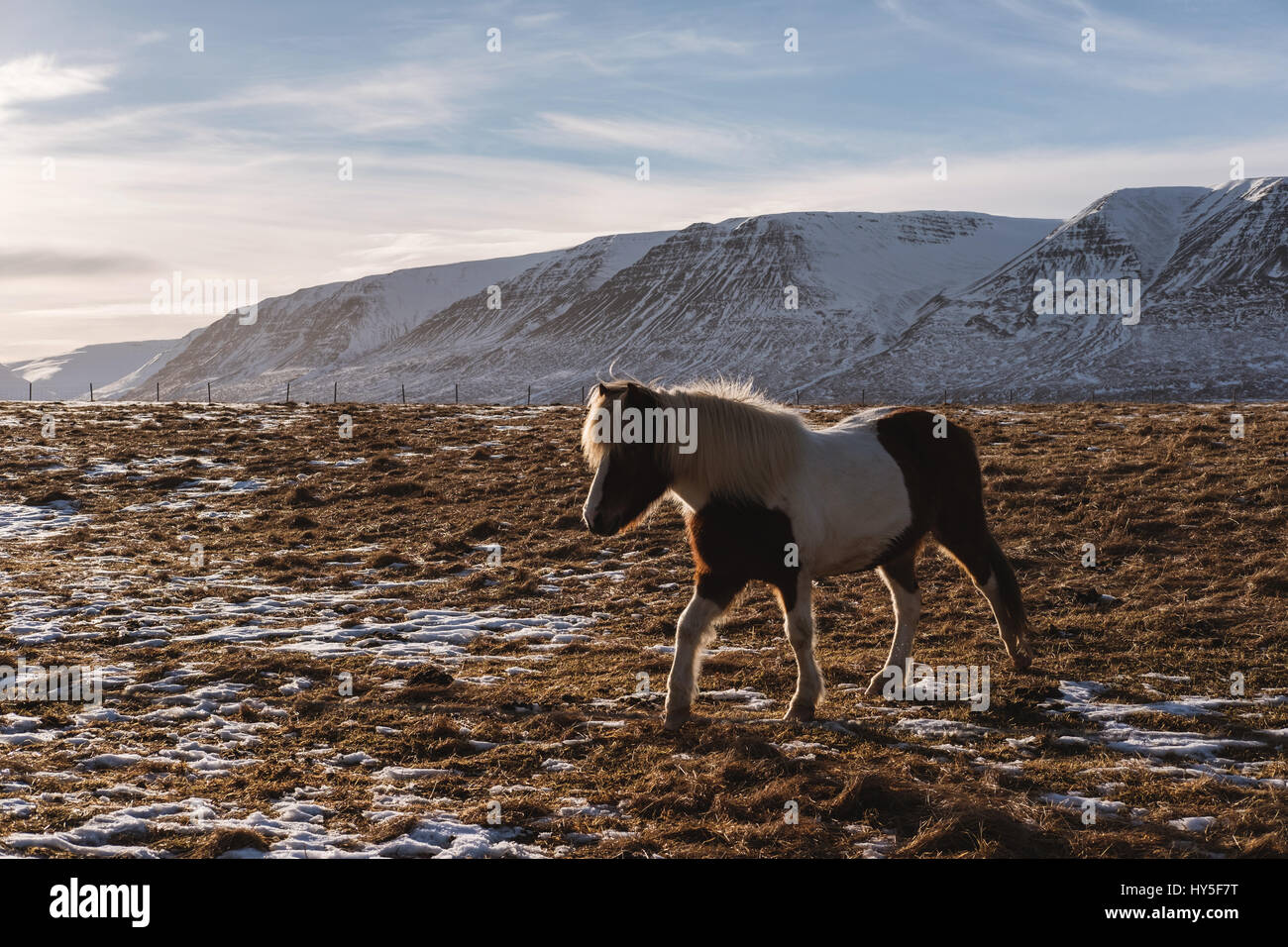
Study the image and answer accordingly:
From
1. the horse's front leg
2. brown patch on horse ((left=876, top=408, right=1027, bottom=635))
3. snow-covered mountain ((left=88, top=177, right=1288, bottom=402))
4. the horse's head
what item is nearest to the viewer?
the horse's head

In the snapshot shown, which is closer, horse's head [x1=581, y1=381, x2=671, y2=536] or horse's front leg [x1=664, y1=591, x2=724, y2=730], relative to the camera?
horse's head [x1=581, y1=381, x2=671, y2=536]

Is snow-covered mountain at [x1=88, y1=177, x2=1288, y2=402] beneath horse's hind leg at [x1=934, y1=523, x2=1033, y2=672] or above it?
above

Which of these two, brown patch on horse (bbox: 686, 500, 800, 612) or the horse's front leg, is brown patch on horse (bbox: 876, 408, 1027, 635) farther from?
the horse's front leg

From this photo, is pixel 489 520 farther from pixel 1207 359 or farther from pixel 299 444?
pixel 1207 359

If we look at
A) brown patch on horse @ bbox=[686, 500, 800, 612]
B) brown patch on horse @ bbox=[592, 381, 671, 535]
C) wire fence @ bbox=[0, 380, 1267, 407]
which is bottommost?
brown patch on horse @ bbox=[686, 500, 800, 612]

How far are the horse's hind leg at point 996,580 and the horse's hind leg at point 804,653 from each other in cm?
194

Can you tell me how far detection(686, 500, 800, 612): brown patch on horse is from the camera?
7.45 meters

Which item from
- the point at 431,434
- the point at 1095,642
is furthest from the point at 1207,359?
the point at 1095,642

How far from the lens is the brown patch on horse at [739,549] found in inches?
293

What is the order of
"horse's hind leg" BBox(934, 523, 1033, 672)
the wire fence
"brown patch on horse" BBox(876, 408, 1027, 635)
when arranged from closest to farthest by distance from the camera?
"brown patch on horse" BBox(876, 408, 1027, 635), "horse's hind leg" BBox(934, 523, 1033, 672), the wire fence

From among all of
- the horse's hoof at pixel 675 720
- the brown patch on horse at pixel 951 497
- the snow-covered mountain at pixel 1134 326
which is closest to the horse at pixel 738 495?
the horse's hoof at pixel 675 720

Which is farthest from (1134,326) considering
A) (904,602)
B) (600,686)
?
(600,686)

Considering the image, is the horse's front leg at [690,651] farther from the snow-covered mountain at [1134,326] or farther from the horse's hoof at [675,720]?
the snow-covered mountain at [1134,326]

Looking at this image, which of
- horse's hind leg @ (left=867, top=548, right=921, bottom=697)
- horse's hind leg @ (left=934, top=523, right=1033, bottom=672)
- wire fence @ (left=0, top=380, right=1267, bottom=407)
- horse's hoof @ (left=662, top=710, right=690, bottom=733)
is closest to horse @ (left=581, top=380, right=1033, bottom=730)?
horse's hoof @ (left=662, top=710, right=690, bottom=733)
